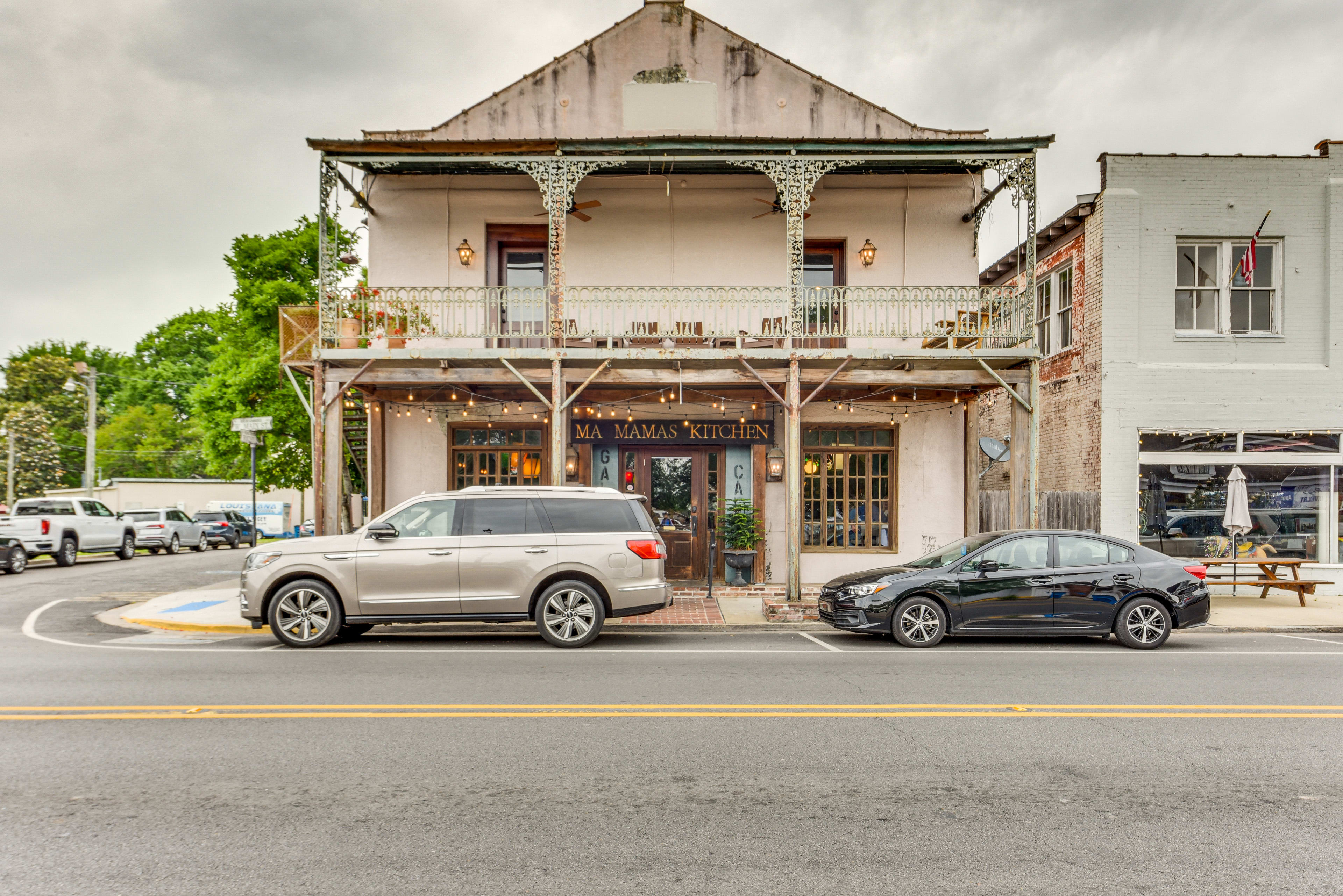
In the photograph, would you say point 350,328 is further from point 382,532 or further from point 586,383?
point 382,532

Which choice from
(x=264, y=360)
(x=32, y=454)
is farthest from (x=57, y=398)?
(x=264, y=360)

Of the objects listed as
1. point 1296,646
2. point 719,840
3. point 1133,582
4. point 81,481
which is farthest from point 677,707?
point 81,481

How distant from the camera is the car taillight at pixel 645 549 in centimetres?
910

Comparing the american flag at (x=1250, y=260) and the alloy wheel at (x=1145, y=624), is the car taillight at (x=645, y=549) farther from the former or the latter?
the american flag at (x=1250, y=260)

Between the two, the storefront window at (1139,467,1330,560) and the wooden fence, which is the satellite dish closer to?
the wooden fence

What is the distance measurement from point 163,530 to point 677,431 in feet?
67.7

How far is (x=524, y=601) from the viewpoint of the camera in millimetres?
9000

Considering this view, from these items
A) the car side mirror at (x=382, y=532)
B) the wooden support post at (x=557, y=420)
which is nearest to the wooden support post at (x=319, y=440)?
the car side mirror at (x=382, y=532)

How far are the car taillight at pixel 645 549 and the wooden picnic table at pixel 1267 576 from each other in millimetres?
8735

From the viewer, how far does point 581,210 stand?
46.7 feet

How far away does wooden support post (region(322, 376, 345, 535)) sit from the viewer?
11992 millimetres

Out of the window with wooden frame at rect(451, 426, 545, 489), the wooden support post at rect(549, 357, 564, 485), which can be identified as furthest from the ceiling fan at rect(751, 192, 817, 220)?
the window with wooden frame at rect(451, 426, 545, 489)

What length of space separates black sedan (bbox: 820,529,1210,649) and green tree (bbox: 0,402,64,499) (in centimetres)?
4308

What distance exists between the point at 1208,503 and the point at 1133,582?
20.1 ft
